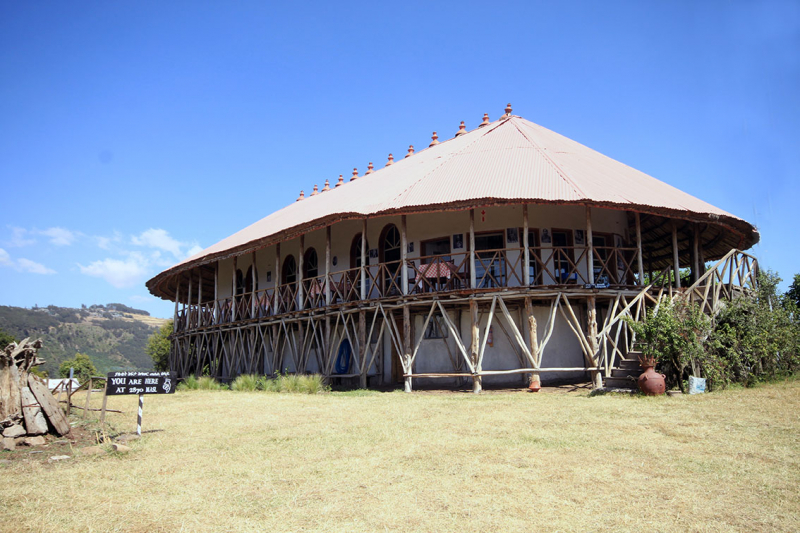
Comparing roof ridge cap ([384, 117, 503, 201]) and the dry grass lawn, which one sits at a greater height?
roof ridge cap ([384, 117, 503, 201])

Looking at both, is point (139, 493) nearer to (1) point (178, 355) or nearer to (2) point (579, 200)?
(2) point (579, 200)

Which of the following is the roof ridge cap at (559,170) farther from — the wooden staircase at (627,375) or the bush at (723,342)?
the wooden staircase at (627,375)

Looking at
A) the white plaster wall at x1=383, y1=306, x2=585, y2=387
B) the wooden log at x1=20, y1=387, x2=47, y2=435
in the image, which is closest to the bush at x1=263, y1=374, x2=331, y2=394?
the white plaster wall at x1=383, y1=306, x2=585, y2=387

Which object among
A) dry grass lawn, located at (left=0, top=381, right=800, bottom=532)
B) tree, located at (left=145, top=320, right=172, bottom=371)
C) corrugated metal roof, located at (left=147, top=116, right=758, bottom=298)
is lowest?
dry grass lawn, located at (left=0, top=381, right=800, bottom=532)

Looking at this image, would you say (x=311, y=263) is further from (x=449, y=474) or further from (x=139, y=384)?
(x=449, y=474)

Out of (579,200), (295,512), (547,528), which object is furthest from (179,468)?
(579,200)

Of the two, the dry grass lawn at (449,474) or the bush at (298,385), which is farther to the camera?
the bush at (298,385)

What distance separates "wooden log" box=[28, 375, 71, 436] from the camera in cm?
976

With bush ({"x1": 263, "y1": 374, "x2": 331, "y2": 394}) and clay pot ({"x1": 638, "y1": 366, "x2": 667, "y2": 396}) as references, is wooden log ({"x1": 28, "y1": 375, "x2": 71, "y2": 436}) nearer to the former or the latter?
bush ({"x1": 263, "y1": 374, "x2": 331, "y2": 394})

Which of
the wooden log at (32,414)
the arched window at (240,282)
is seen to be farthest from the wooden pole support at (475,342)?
the arched window at (240,282)

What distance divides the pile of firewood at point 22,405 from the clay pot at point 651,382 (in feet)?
33.9

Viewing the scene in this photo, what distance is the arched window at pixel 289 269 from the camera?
2508 cm

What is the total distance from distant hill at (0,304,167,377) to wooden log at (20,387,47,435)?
62112 mm

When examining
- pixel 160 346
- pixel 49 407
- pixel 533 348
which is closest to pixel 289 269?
pixel 533 348
